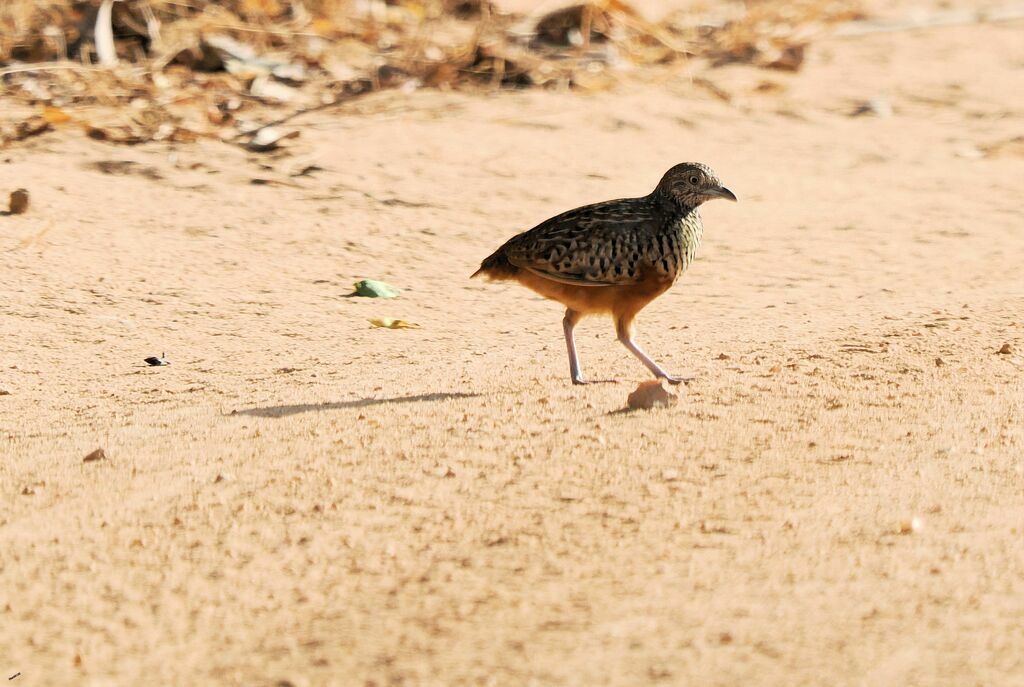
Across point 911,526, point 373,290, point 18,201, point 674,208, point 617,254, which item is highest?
point 674,208

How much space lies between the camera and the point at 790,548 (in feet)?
14.5

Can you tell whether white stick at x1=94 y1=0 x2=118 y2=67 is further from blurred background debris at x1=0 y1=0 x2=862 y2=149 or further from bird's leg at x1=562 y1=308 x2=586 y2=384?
bird's leg at x1=562 y1=308 x2=586 y2=384

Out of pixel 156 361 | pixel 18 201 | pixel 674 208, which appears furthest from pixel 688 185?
pixel 18 201

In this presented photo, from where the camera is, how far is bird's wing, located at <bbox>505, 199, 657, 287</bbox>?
20.7 feet

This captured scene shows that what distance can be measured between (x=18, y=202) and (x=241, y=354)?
2.58m

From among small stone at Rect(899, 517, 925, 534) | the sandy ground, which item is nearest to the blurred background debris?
the sandy ground

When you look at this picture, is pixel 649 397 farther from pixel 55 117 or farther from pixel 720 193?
pixel 55 117

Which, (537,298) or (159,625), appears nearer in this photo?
(159,625)

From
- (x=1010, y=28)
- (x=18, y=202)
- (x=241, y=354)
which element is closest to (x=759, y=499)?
(x=241, y=354)

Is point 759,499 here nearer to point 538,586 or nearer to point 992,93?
point 538,586

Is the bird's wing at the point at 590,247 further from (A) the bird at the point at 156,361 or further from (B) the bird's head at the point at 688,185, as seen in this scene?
(A) the bird at the point at 156,361

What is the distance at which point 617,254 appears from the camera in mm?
6312

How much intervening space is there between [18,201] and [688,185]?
4571 millimetres

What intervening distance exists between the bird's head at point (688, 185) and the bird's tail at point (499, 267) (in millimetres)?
794
